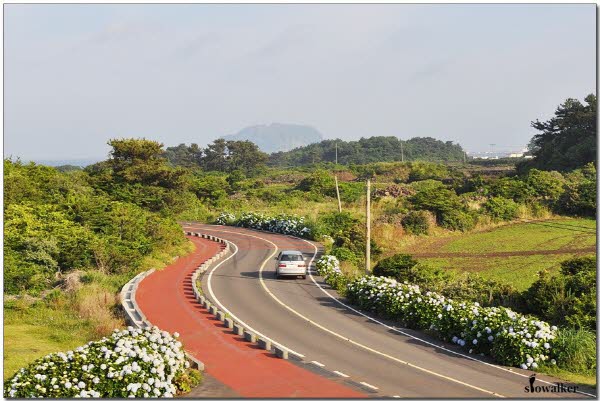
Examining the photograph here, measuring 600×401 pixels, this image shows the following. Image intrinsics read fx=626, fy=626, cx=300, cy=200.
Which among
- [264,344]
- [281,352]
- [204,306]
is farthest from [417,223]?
[281,352]

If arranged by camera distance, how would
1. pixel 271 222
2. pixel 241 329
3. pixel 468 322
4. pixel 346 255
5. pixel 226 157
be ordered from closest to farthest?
1. pixel 468 322
2. pixel 241 329
3. pixel 346 255
4. pixel 271 222
5. pixel 226 157

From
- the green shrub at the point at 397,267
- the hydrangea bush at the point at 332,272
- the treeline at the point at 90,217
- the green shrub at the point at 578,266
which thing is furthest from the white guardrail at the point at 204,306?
the green shrub at the point at 578,266

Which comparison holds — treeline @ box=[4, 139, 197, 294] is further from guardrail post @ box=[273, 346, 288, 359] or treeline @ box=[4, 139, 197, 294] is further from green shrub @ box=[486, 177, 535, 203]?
green shrub @ box=[486, 177, 535, 203]

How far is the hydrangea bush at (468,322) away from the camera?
17594 millimetres

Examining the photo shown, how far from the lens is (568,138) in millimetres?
75062

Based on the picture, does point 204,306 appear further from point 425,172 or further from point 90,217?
point 425,172

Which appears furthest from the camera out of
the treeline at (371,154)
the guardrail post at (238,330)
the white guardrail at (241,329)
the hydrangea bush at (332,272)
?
the treeline at (371,154)

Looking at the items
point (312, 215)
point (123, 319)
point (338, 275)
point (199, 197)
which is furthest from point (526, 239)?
point (199, 197)

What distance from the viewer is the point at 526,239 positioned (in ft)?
131

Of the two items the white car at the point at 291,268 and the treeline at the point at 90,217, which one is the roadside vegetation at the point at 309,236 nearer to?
the treeline at the point at 90,217

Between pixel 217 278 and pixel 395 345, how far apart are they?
13.9 meters

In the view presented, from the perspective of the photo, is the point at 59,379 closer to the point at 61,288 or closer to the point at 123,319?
the point at 123,319

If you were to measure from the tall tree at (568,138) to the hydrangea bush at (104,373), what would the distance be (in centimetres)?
6303

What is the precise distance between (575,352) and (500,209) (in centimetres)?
3214
